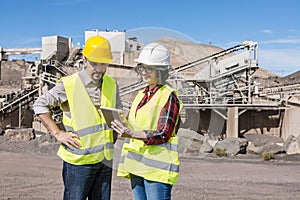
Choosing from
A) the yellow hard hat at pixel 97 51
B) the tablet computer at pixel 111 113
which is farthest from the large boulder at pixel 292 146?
the tablet computer at pixel 111 113

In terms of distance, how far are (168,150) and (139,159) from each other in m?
0.25

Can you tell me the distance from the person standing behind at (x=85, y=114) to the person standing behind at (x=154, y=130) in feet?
0.77

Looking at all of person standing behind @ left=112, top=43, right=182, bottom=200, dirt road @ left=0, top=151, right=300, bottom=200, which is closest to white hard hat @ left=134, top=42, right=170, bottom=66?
person standing behind @ left=112, top=43, right=182, bottom=200

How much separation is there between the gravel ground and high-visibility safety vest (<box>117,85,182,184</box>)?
1.25 feet

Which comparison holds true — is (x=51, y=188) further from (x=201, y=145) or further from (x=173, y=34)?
(x=201, y=145)

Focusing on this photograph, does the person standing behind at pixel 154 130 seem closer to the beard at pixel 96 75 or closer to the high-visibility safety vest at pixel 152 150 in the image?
the high-visibility safety vest at pixel 152 150

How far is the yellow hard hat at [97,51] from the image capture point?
398cm

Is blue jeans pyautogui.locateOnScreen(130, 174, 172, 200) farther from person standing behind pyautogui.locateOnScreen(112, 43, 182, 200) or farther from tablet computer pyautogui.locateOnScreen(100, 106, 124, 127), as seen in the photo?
tablet computer pyautogui.locateOnScreen(100, 106, 124, 127)

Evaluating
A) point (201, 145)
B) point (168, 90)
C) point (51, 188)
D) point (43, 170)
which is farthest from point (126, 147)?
point (201, 145)

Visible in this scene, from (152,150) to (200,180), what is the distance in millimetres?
→ 8544

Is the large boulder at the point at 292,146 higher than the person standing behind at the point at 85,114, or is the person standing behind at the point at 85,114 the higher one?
the person standing behind at the point at 85,114

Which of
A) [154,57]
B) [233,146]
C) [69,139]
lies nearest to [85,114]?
[69,139]

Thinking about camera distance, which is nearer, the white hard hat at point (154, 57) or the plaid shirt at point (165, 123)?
the plaid shirt at point (165, 123)

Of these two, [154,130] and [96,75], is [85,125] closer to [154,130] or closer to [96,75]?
[96,75]
